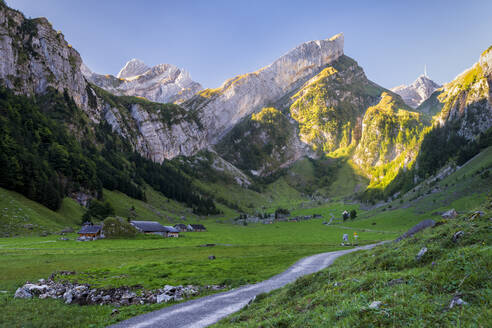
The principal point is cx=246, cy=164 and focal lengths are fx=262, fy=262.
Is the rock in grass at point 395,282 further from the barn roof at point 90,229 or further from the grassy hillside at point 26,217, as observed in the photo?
the grassy hillside at point 26,217

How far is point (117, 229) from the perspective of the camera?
90.4 meters

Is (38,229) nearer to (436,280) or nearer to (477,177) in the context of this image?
(436,280)

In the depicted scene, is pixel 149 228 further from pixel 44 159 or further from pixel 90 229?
pixel 44 159

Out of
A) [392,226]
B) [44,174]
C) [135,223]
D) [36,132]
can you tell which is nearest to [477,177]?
[392,226]

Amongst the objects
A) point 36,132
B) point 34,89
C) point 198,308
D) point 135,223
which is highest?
point 34,89

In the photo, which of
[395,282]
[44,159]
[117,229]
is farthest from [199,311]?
[44,159]

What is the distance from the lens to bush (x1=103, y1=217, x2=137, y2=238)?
291 feet

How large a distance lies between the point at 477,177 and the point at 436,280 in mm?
130862

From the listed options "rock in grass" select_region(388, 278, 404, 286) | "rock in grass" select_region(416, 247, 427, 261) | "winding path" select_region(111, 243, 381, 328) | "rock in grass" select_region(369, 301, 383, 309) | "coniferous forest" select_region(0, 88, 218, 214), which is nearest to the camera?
"rock in grass" select_region(369, 301, 383, 309)

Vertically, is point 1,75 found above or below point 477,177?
above

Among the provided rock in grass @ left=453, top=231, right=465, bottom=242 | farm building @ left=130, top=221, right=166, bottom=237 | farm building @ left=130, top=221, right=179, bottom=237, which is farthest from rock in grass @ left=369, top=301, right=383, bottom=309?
farm building @ left=130, top=221, right=166, bottom=237

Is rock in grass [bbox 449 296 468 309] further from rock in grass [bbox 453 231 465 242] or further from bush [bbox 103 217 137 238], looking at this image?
bush [bbox 103 217 137 238]

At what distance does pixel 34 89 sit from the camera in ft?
644

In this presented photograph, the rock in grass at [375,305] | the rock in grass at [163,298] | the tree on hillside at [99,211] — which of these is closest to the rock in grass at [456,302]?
the rock in grass at [375,305]
